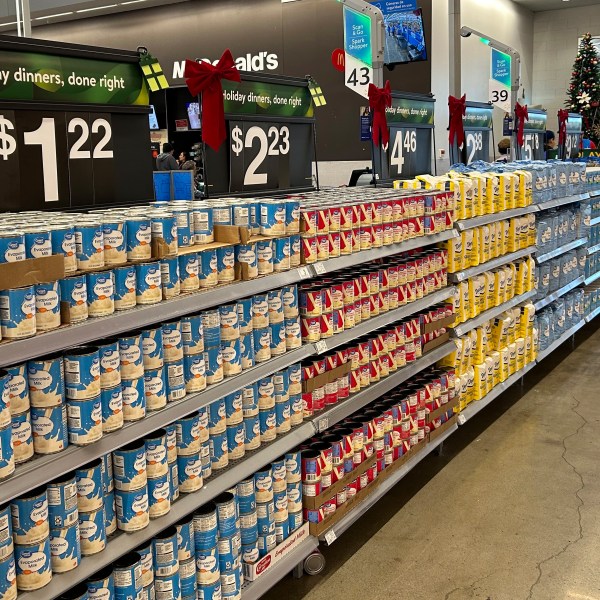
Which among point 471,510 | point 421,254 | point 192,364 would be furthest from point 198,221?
point 471,510

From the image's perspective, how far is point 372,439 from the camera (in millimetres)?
3645

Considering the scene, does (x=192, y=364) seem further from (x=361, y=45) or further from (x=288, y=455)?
(x=361, y=45)

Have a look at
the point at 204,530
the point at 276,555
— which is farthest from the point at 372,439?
the point at 204,530

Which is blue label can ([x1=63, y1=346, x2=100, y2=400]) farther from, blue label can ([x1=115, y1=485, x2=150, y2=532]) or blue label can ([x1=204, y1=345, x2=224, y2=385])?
blue label can ([x1=204, y1=345, x2=224, y2=385])

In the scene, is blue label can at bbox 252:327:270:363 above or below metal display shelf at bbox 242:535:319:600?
above

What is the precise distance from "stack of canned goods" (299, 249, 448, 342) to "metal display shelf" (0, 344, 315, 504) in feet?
1.21

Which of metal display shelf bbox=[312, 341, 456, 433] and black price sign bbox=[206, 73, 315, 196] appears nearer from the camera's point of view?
metal display shelf bbox=[312, 341, 456, 433]

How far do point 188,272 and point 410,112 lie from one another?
3.59 meters

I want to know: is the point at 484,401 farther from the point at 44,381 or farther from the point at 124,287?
the point at 44,381

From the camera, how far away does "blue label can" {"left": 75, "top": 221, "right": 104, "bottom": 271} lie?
6.79ft

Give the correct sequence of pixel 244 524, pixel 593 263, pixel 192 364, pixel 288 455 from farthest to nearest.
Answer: pixel 593 263
pixel 288 455
pixel 244 524
pixel 192 364

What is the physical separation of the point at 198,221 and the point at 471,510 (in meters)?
2.22

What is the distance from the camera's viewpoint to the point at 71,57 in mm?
2863

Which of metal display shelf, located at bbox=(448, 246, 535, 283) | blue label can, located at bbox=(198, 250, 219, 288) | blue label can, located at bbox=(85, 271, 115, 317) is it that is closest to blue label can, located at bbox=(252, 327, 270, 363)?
blue label can, located at bbox=(198, 250, 219, 288)
